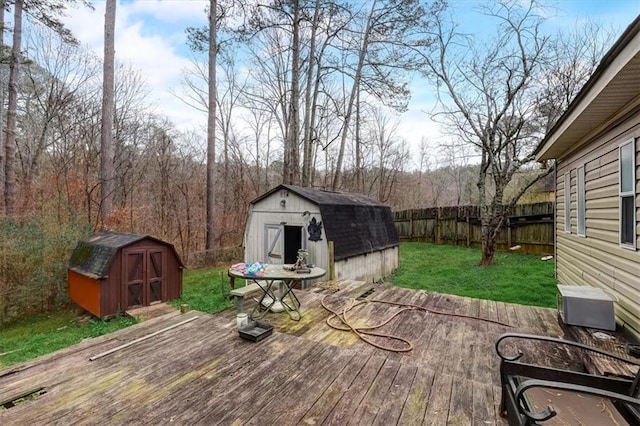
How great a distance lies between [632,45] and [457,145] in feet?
28.4

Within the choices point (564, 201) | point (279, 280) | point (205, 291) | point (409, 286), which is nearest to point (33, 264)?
point (205, 291)

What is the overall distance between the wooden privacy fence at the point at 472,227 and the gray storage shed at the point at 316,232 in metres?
5.96

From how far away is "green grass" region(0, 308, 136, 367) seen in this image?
4.47m

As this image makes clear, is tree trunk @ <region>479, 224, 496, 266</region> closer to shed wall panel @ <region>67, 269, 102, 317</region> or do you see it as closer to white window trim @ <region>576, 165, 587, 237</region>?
white window trim @ <region>576, 165, 587, 237</region>

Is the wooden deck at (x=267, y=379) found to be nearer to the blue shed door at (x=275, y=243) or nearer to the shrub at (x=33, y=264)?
the blue shed door at (x=275, y=243)

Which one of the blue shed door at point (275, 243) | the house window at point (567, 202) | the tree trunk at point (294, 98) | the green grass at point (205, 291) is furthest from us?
the tree trunk at point (294, 98)

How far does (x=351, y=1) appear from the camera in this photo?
10.5 meters

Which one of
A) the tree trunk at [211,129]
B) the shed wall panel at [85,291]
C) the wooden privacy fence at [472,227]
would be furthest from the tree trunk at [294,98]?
the wooden privacy fence at [472,227]

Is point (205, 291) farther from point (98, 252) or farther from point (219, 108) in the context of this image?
point (219, 108)

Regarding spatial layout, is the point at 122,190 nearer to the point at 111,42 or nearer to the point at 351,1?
the point at 111,42

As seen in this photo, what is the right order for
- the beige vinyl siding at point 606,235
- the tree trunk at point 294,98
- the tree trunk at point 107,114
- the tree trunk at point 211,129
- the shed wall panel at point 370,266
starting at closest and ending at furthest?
the beige vinyl siding at point 606,235
the shed wall panel at point 370,266
the tree trunk at point 107,114
the tree trunk at point 211,129
the tree trunk at point 294,98

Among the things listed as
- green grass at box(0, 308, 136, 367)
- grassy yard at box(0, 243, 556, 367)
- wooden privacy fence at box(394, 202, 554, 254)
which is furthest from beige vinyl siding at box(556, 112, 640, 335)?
green grass at box(0, 308, 136, 367)

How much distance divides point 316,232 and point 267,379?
4363mm

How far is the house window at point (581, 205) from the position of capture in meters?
4.23
